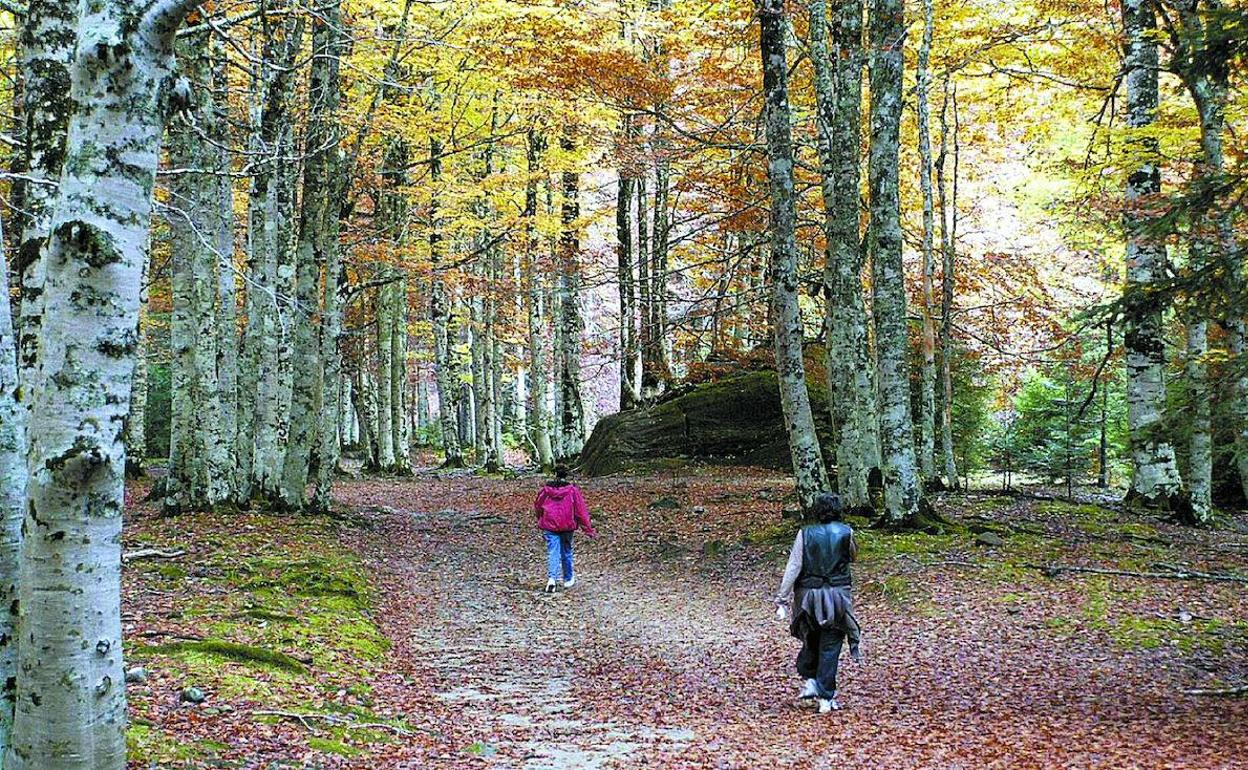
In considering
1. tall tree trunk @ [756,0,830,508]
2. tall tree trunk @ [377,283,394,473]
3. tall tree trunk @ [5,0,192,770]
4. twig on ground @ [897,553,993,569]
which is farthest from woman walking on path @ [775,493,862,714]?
tall tree trunk @ [377,283,394,473]

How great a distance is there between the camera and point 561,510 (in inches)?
478

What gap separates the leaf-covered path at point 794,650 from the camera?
20.1 ft

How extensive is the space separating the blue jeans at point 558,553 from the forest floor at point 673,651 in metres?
0.31

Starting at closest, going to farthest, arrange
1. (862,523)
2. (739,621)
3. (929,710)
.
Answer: (929,710) < (739,621) < (862,523)

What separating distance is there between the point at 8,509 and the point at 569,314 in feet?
75.3

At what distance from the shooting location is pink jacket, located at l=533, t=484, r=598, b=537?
39.8 ft

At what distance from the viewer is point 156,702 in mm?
5727

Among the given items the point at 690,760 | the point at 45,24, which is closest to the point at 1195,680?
the point at 690,760

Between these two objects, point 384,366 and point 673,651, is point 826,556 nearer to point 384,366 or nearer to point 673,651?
point 673,651

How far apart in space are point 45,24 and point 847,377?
10222 millimetres

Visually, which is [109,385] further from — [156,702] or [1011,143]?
[1011,143]

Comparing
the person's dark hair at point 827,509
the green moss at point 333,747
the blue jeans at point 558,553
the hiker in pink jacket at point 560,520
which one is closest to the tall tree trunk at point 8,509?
the green moss at point 333,747

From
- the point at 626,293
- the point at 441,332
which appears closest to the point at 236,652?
the point at 626,293

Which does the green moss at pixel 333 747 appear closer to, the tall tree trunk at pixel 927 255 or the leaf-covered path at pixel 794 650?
the leaf-covered path at pixel 794 650
